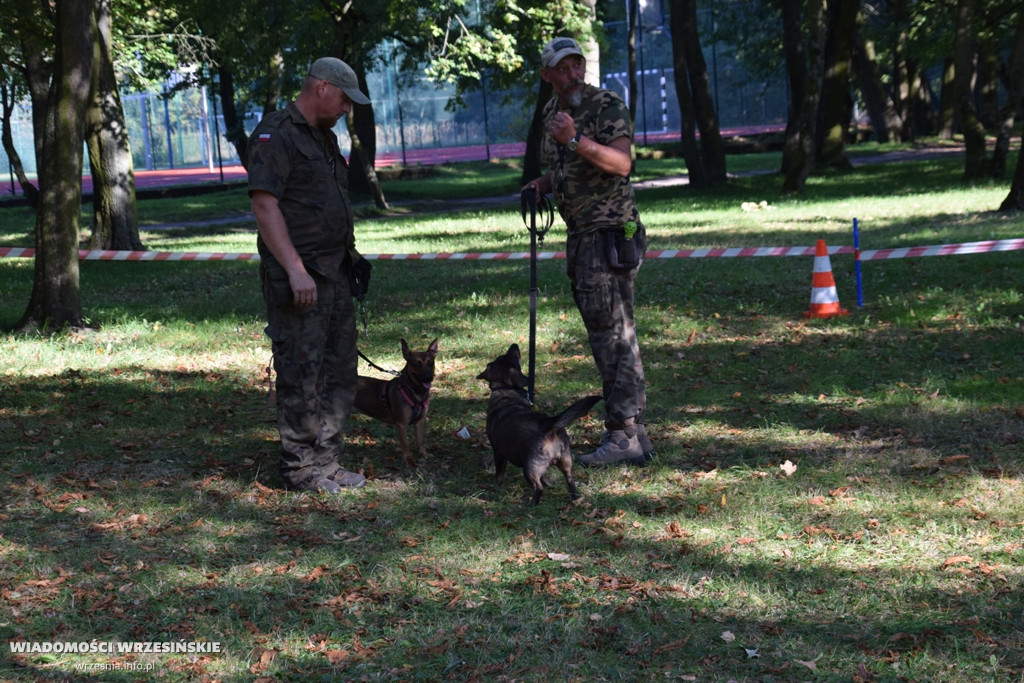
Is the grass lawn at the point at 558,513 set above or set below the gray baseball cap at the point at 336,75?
below

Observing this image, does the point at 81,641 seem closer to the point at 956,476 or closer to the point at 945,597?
the point at 945,597

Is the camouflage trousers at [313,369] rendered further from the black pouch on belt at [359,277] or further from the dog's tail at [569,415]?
the dog's tail at [569,415]

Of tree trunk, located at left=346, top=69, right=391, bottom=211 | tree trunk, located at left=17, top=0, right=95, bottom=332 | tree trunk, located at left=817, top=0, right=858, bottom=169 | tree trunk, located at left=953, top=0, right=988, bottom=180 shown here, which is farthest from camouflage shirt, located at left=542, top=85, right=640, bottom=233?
tree trunk, located at left=817, top=0, right=858, bottom=169

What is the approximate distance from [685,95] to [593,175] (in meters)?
23.4

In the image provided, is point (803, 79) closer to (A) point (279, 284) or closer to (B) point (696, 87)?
(B) point (696, 87)

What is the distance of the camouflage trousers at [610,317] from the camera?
608cm

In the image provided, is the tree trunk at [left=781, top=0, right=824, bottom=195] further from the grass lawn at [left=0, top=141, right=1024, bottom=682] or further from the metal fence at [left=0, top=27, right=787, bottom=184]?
the metal fence at [left=0, top=27, right=787, bottom=184]

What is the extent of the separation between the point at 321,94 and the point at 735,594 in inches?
129

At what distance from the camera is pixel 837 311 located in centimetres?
1048

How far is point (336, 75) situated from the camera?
18.2 ft

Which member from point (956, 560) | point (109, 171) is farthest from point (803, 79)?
point (956, 560)

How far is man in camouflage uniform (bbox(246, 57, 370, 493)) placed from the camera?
18.1ft

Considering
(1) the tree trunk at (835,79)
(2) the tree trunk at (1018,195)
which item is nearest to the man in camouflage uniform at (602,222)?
(2) the tree trunk at (1018,195)

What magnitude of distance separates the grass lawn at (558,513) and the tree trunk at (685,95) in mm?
16317
